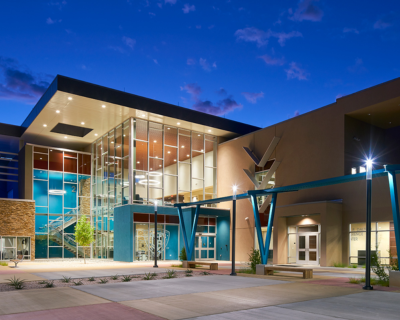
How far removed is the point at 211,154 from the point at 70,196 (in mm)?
14053

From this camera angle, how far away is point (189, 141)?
35281 mm

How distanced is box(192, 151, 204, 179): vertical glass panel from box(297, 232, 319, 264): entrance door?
1192 cm

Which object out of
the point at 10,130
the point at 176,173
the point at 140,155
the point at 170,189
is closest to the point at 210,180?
the point at 176,173

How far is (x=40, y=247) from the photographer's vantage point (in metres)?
34.2

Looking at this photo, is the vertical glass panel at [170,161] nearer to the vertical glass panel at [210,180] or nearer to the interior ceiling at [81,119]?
the interior ceiling at [81,119]

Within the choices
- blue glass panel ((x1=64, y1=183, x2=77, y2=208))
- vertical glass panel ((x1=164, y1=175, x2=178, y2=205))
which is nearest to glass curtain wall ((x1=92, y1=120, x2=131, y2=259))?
blue glass panel ((x1=64, y1=183, x2=77, y2=208))

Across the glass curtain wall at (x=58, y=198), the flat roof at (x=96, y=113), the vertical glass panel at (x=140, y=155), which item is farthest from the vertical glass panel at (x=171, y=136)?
the glass curtain wall at (x=58, y=198)

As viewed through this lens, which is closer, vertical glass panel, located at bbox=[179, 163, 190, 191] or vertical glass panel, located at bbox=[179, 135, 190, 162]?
vertical glass panel, located at bbox=[179, 163, 190, 191]

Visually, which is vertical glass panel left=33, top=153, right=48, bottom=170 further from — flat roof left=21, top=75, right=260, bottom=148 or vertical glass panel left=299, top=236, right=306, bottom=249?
vertical glass panel left=299, top=236, right=306, bottom=249

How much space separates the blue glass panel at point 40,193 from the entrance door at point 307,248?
74.9ft

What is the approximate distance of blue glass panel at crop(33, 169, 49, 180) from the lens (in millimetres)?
35406

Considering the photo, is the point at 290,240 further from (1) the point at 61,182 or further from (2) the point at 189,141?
(1) the point at 61,182

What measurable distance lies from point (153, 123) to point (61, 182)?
37.2ft

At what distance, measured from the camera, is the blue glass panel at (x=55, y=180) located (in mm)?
36219
